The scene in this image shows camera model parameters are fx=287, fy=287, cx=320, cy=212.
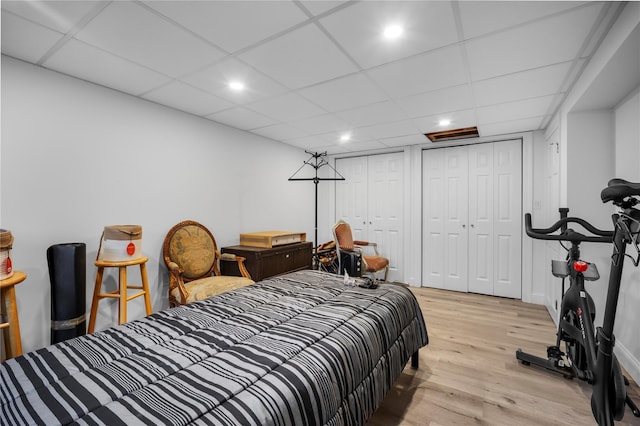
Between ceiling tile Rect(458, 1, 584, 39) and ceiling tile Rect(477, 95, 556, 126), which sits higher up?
ceiling tile Rect(458, 1, 584, 39)

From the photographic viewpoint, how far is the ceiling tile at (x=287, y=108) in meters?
2.86

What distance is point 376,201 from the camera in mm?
5238

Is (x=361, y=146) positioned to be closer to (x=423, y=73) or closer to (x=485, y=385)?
(x=423, y=73)

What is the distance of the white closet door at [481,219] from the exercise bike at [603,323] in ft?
6.48

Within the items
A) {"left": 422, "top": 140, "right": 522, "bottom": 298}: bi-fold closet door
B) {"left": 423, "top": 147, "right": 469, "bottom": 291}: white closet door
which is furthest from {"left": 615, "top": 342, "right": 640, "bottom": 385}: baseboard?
{"left": 423, "top": 147, "right": 469, "bottom": 291}: white closet door

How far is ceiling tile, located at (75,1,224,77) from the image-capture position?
1.66 metres

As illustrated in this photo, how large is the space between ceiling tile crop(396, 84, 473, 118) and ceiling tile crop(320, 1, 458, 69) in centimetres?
80

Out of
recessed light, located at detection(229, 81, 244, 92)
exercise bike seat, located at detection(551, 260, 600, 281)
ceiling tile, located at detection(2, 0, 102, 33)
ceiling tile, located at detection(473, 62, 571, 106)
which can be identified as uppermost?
ceiling tile, located at detection(2, 0, 102, 33)

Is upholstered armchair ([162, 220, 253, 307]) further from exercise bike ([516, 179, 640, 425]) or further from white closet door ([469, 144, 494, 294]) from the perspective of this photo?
white closet door ([469, 144, 494, 294])

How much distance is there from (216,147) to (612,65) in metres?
3.65

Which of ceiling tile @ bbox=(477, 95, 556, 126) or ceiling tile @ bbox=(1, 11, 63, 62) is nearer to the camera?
ceiling tile @ bbox=(1, 11, 63, 62)

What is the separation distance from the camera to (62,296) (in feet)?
6.78

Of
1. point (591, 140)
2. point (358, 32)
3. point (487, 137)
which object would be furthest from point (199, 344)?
point (487, 137)

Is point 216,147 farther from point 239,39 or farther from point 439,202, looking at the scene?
point 439,202
